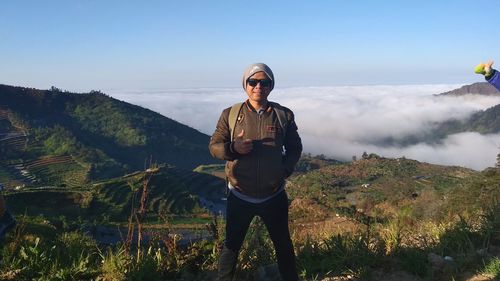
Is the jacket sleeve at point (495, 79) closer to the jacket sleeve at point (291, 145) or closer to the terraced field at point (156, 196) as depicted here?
the jacket sleeve at point (291, 145)

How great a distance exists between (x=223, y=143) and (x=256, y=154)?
267 mm

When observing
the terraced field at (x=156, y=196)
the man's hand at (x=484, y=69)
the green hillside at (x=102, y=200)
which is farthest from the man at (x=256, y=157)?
the terraced field at (x=156, y=196)

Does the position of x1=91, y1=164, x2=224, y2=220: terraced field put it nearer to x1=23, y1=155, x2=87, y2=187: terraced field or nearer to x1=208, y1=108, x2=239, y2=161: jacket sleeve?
x1=23, y1=155, x2=87, y2=187: terraced field

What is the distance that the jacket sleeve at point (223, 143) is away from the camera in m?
3.08

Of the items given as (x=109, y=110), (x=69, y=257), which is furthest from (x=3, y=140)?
(x=69, y=257)

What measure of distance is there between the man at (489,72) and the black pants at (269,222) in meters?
2.35

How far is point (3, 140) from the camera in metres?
102

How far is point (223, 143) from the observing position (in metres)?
3.15

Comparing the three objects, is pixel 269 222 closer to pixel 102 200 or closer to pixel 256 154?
pixel 256 154

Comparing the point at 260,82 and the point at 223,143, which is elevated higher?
the point at 260,82

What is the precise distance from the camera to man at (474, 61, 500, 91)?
3.95 meters

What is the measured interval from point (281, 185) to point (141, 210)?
1.37 metres

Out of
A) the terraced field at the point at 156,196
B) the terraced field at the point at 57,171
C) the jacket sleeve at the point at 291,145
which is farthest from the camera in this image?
the terraced field at the point at 57,171

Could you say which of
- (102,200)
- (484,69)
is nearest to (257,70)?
(484,69)
